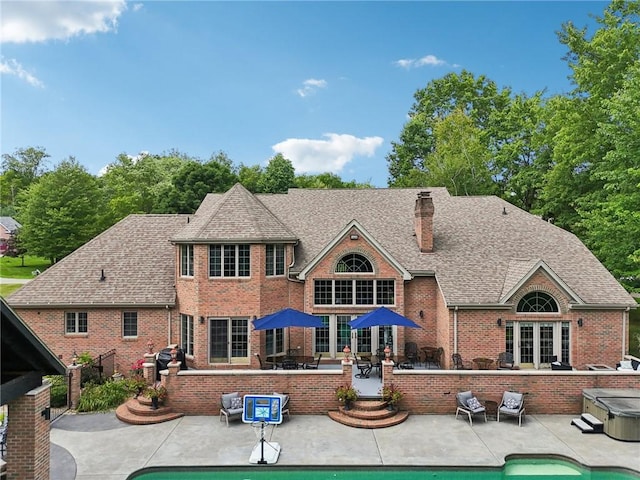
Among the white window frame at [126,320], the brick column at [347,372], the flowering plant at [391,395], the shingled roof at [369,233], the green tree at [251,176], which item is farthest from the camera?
the green tree at [251,176]

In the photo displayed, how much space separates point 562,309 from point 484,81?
151ft

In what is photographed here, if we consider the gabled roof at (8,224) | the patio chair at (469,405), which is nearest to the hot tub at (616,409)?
the patio chair at (469,405)

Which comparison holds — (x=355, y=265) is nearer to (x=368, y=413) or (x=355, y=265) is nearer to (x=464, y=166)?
(x=368, y=413)

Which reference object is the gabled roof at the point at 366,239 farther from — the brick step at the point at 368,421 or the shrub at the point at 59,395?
the shrub at the point at 59,395

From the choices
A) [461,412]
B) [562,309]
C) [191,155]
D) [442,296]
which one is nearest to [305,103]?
[442,296]

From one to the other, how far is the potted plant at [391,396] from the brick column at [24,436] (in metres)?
9.96

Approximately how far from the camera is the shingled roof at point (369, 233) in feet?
64.3

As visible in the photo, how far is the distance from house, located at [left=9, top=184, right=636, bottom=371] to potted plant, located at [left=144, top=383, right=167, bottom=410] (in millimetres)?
3995

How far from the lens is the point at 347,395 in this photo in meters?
15.0

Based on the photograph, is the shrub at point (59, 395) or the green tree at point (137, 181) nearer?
the shrub at point (59, 395)

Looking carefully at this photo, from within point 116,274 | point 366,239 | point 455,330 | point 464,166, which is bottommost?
point 455,330

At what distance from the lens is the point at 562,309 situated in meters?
18.7

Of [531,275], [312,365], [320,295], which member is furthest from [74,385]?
[531,275]

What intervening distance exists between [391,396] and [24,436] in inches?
408
